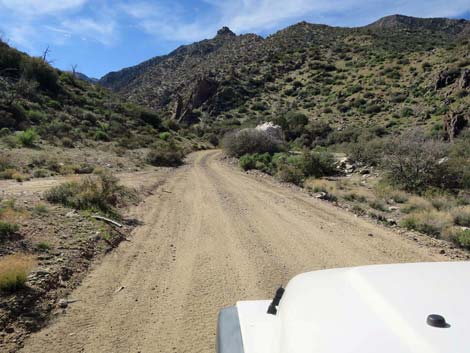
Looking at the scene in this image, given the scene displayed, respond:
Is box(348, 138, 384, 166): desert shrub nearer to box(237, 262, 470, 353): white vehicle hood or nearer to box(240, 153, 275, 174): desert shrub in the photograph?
box(240, 153, 275, 174): desert shrub

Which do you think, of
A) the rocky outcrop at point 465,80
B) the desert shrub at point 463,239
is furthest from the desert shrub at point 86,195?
the rocky outcrop at point 465,80

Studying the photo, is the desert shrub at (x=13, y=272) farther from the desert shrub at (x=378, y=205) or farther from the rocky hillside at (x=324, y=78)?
the rocky hillside at (x=324, y=78)

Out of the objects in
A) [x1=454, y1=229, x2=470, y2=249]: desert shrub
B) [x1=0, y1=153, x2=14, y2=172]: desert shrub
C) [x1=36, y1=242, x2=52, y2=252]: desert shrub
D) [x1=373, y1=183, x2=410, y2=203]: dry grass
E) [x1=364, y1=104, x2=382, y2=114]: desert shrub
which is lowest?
[x1=454, y1=229, x2=470, y2=249]: desert shrub

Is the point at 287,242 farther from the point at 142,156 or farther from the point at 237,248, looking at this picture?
the point at 142,156

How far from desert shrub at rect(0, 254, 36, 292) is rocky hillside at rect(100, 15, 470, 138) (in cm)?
2574

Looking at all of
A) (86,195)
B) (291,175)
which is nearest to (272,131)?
(291,175)

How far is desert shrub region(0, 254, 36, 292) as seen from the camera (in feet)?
16.4

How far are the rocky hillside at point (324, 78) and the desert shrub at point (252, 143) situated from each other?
11988 mm

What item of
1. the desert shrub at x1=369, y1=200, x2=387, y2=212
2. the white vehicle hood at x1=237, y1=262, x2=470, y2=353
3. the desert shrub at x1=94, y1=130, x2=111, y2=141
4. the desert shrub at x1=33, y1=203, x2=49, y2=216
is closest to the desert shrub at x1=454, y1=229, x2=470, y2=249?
the desert shrub at x1=369, y1=200, x2=387, y2=212

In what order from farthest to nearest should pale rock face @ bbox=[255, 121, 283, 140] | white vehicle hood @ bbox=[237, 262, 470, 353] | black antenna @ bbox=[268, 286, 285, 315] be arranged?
pale rock face @ bbox=[255, 121, 283, 140] → black antenna @ bbox=[268, 286, 285, 315] → white vehicle hood @ bbox=[237, 262, 470, 353]

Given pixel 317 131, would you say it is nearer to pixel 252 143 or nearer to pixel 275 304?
pixel 252 143

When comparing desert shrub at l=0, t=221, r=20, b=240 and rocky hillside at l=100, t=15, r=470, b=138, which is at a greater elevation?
rocky hillside at l=100, t=15, r=470, b=138

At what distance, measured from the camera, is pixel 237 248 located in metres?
7.54

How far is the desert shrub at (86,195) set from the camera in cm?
954
